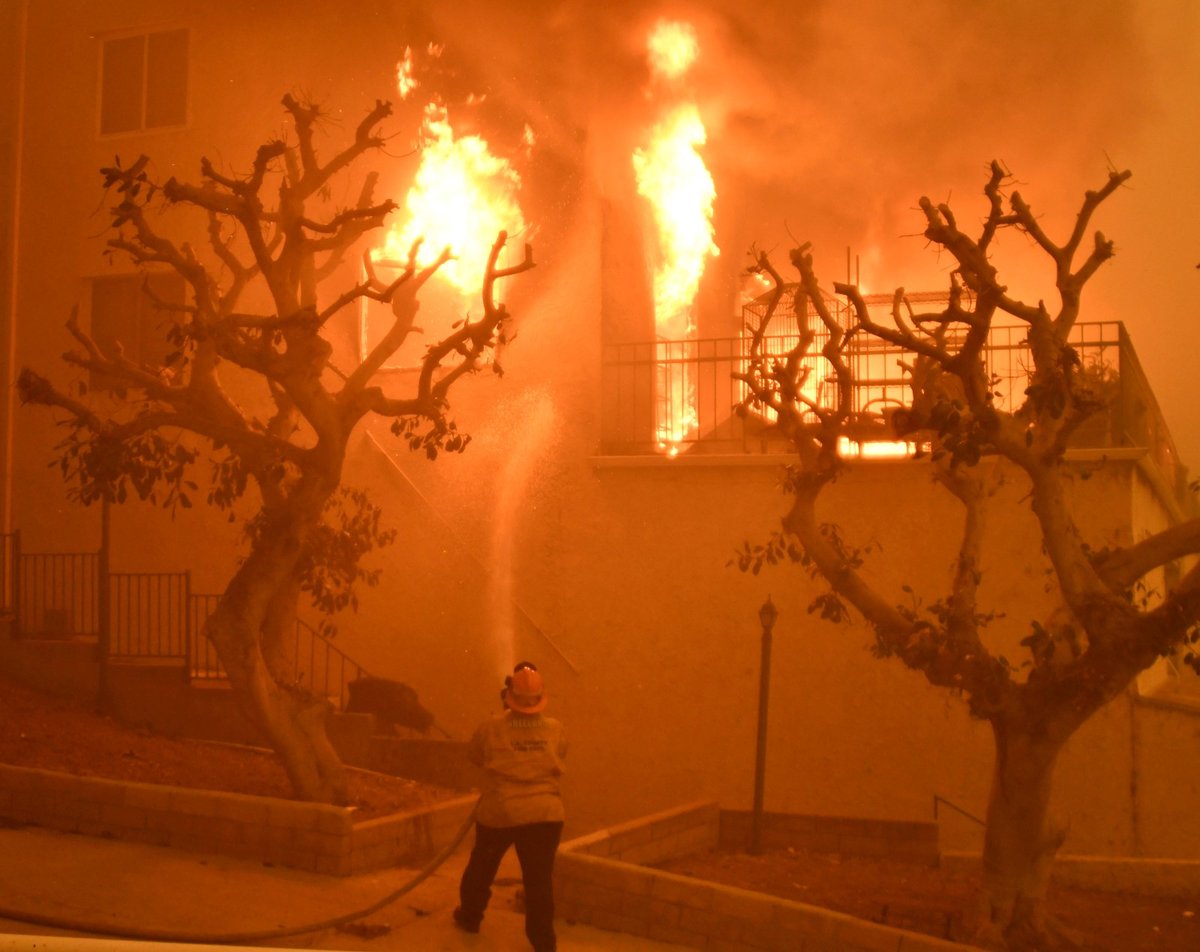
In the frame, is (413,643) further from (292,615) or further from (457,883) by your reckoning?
(457,883)

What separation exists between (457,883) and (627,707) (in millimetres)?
3719

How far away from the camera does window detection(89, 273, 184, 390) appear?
15.1 m

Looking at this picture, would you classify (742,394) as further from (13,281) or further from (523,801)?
(13,281)

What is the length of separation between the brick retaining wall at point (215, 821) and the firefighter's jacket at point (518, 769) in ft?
5.36

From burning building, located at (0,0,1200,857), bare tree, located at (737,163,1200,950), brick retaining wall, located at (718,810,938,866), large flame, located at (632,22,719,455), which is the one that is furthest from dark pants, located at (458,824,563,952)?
large flame, located at (632,22,719,455)

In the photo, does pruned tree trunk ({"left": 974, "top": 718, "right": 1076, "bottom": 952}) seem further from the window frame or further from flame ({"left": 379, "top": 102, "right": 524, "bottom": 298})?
the window frame

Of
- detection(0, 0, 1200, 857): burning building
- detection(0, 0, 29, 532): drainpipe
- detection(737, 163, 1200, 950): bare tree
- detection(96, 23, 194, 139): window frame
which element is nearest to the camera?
detection(737, 163, 1200, 950): bare tree

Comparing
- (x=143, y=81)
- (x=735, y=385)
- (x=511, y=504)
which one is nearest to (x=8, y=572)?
(x=143, y=81)

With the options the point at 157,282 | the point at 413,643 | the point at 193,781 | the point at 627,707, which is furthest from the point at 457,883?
the point at 157,282

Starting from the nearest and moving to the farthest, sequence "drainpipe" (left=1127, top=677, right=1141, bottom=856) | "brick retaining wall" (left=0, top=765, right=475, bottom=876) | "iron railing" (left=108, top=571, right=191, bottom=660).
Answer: "brick retaining wall" (left=0, top=765, right=475, bottom=876) → "drainpipe" (left=1127, top=677, right=1141, bottom=856) → "iron railing" (left=108, top=571, right=191, bottom=660)

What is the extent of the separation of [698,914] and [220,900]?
271 cm

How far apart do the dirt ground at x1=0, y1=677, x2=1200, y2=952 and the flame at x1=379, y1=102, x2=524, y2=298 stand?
5939 millimetres

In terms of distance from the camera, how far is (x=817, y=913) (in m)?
7.11

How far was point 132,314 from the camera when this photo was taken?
50.1ft
